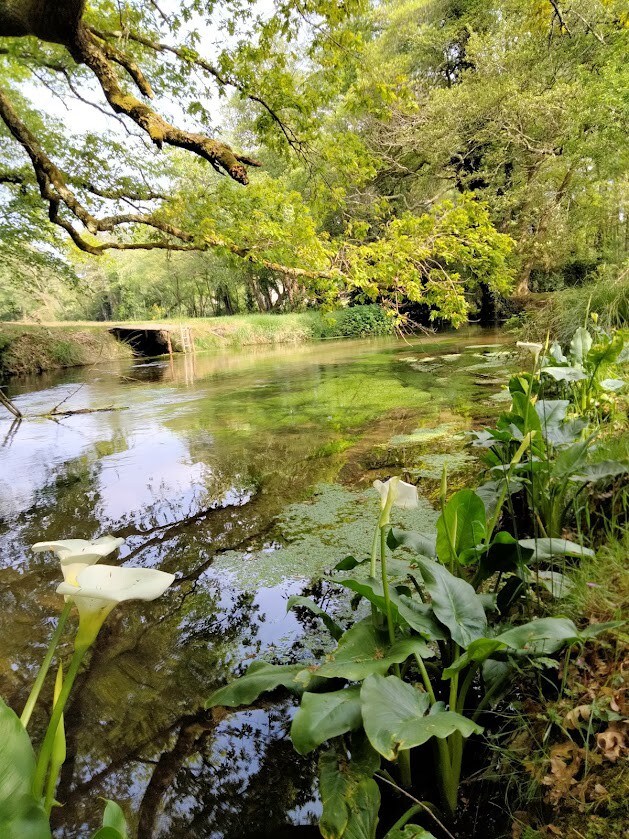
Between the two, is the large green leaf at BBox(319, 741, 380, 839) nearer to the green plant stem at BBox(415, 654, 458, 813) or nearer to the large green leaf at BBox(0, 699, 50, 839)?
the green plant stem at BBox(415, 654, 458, 813)

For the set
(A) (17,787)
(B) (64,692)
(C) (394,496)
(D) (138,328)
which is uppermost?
(D) (138,328)

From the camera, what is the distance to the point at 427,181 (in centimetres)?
1625

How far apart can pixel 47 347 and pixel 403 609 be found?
13425 mm

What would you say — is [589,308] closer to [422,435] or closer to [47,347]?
→ [422,435]

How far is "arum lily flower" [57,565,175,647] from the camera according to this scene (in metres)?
0.63

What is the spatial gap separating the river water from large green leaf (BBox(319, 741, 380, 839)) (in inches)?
7.1

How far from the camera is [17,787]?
26.6 inches

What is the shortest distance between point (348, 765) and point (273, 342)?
18.7 m

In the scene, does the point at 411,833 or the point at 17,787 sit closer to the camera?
the point at 17,787

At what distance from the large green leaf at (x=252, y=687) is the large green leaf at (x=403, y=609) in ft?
0.75

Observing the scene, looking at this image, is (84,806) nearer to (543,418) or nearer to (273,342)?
(543,418)

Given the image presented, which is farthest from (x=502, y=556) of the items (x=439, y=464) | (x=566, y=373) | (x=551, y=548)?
(x=439, y=464)

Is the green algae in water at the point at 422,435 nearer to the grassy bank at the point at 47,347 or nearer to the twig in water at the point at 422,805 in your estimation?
the twig in water at the point at 422,805

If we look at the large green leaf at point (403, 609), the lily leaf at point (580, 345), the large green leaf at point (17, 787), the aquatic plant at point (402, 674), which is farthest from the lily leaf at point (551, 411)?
the large green leaf at point (17, 787)
